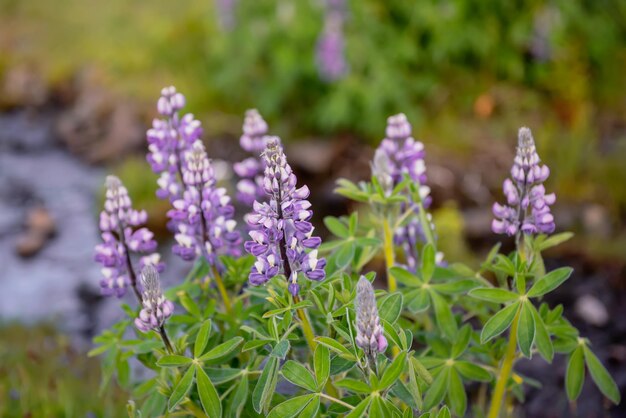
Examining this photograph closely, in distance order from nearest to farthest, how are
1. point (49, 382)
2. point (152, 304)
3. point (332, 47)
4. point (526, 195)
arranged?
point (152, 304), point (526, 195), point (49, 382), point (332, 47)

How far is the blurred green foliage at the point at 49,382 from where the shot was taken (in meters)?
3.16

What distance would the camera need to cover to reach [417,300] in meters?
2.29

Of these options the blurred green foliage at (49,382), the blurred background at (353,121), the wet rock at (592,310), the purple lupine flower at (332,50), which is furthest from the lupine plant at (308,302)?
the purple lupine flower at (332,50)

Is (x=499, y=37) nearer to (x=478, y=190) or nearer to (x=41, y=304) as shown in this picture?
(x=478, y=190)

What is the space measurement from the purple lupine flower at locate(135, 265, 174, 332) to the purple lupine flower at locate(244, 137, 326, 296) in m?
0.25

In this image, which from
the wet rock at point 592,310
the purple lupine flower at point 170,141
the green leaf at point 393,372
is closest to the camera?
the green leaf at point 393,372

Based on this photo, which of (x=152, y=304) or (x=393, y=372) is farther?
(x=152, y=304)

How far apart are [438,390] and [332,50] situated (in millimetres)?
4152

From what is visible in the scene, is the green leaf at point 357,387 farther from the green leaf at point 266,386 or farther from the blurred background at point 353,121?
the blurred background at point 353,121

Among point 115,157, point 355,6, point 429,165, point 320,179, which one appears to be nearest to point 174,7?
point 115,157

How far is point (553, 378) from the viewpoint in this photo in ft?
12.6

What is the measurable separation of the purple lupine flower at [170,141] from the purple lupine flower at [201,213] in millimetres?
49

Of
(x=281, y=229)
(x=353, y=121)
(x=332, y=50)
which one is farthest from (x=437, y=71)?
(x=281, y=229)

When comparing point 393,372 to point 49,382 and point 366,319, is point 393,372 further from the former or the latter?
point 49,382
